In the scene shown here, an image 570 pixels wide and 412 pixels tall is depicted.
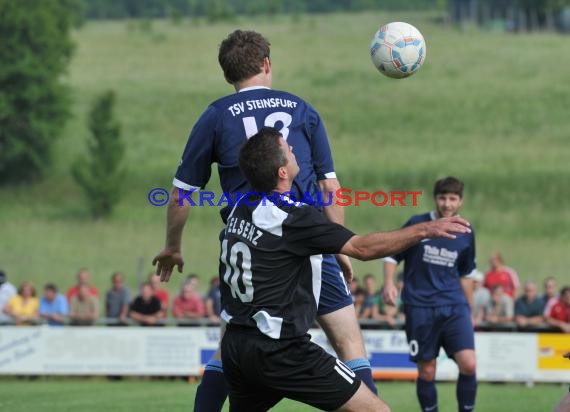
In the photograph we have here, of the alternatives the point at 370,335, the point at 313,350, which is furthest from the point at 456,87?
the point at 313,350

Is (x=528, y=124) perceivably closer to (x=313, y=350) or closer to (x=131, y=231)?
(x=131, y=231)

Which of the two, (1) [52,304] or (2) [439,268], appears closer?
(2) [439,268]

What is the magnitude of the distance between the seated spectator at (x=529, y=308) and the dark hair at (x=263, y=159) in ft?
37.1

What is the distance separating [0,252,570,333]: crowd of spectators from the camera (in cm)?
1641

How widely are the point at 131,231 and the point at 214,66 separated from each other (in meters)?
34.7

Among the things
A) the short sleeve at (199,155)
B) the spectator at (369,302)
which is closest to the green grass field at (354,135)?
the spectator at (369,302)

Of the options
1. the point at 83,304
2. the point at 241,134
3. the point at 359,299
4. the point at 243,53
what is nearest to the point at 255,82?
the point at 243,53

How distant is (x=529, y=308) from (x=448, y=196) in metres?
7.48

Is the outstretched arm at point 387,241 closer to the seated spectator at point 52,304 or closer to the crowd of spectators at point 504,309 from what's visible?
the crowd of spectators at point 504,309

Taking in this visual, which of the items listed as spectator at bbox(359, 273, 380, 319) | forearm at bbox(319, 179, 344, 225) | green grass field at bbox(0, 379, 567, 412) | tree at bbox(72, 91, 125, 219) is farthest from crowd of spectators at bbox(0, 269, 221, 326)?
tree at bbox(72, 91, 125, 219)

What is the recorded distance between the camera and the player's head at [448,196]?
31.6ft

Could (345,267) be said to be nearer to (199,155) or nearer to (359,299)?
(199,155)

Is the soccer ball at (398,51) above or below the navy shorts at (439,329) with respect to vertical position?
above

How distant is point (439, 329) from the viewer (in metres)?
10.0
